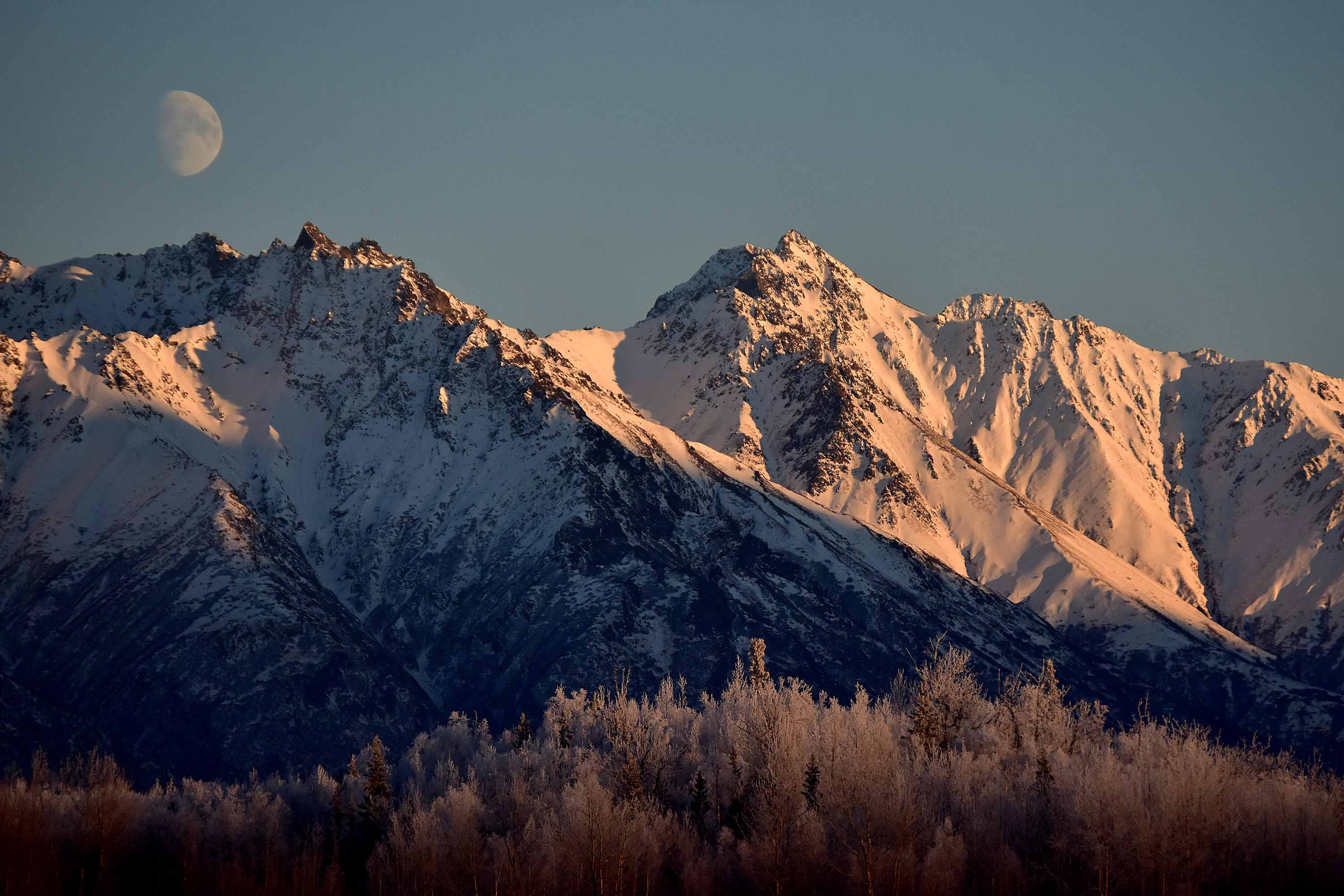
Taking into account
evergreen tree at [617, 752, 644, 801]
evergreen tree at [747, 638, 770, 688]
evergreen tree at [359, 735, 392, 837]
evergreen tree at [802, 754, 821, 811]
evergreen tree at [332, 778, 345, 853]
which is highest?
evergreen tree at [747, 638, 770, 688]

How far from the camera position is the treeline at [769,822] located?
441ft

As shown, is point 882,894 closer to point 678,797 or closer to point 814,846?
point 814,846

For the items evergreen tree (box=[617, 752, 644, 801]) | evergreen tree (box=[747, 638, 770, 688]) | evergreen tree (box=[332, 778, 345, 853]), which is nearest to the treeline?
evergreen tree (box=[617, 752, 644, 801])

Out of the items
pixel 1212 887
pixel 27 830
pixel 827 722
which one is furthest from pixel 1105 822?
pixel 27 830

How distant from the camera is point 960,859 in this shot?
135250 millimetres

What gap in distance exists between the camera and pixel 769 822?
5659 inches

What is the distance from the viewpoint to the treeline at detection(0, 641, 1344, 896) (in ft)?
441

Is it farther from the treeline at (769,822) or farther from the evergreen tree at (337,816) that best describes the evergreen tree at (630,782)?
the evergreen tree at (337,816)

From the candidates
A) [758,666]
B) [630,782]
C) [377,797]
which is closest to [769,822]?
[630,782]

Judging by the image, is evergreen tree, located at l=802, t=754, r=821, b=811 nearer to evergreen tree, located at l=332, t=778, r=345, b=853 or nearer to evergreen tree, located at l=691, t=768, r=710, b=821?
evergreen tree, located at l=691, t=768, r=710, b=821

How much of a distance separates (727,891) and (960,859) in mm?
19956

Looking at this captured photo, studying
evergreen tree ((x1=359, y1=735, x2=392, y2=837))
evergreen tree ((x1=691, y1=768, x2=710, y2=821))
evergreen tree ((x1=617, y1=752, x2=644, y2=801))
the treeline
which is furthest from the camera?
evergreen tree ((x1=617, y1=752, x2=644, y2=801))

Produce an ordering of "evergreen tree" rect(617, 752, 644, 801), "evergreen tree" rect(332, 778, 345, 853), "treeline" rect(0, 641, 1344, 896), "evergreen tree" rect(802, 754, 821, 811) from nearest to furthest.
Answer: "treeline" rect(0, 641, 1344, 896)
"evergreen tree" rect(802, 754, 821, 811)
"evergreen tree" rect(332, 778, 345, 853)
"evergreen tree" rect(617, 752, 644, 801)

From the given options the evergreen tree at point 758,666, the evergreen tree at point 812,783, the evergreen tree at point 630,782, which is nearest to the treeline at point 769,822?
the evergreen tree at point 812,783
